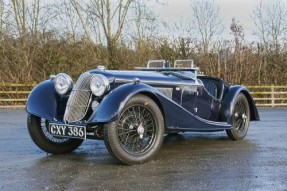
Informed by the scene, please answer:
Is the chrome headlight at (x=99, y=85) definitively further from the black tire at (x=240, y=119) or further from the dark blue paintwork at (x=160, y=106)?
the black tire at (x=240, y=119)

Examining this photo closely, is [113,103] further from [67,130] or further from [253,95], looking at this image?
[253,95]

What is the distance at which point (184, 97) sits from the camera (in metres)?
7.79

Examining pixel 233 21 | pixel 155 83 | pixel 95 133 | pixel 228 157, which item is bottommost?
pixel 228 157

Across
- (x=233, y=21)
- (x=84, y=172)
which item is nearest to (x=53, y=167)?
(x=84, y=172)

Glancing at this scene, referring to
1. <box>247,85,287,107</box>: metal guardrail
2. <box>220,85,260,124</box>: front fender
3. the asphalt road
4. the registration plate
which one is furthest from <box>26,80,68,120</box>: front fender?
<box>247,85,287,107</box>: metal guardrail

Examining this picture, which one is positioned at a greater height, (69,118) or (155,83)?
(155,83)

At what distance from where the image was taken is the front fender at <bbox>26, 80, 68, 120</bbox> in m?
7.10

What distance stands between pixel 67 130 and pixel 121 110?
87cm

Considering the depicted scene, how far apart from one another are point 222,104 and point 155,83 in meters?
1.87

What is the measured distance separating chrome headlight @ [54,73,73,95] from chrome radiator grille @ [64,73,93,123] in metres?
0.28

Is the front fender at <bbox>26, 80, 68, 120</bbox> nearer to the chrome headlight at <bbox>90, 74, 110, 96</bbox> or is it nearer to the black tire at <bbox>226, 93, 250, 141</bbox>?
the chrome headlight at <bbox>90, 74, 110, 96</bbox>

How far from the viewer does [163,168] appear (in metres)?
6.10

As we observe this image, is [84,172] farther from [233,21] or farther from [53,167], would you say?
[233,21]

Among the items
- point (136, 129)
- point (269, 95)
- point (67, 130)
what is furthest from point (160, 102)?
point (269, 95)
